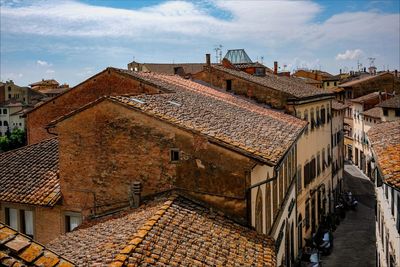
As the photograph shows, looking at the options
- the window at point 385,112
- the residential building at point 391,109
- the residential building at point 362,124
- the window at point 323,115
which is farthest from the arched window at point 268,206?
the residential building at point 362,124

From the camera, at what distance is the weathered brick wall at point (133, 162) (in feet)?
41.2

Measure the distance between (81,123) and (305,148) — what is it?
60.4 feet

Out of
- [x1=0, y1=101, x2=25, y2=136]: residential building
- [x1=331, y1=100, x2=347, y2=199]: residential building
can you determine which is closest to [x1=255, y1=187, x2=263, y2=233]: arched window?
[x1=331, y1=100, x2=347, y2=199]: residential building

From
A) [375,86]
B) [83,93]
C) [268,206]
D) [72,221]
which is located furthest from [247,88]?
[375,86]

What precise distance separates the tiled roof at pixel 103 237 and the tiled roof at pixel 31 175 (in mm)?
2899

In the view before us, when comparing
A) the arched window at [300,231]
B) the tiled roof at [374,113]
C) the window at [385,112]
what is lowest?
the arched window at [300,231]

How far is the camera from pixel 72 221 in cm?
1527

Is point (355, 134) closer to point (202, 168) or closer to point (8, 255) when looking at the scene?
point (202, 168)

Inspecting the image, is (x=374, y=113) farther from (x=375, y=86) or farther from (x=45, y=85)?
(x=45, y=85)

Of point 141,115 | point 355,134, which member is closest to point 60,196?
point 141,115

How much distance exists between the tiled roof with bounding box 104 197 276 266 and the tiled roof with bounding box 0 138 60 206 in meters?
5.26

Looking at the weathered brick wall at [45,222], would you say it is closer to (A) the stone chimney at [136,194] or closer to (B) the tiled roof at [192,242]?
(A) the stone chimney at [136,194]

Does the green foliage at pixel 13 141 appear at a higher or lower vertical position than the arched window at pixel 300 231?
lower

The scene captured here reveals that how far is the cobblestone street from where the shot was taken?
26.5 metres
